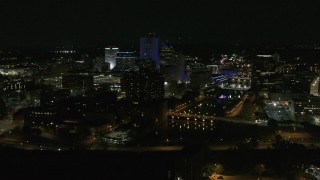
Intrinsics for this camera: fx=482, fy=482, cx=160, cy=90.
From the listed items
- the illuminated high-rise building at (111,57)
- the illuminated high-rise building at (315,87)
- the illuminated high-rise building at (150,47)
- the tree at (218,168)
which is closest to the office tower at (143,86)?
the illuminated high-rise building at (315,87)

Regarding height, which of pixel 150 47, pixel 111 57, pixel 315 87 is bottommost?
pixel 315 87

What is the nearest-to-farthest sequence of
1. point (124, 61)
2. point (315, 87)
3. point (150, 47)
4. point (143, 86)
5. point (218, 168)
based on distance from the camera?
point (218, 168) → point (143, 86) → point (315, 87) → point (150, 47) → point (124, 61)

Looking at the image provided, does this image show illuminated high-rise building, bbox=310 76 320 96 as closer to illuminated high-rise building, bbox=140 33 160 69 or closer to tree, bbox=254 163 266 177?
illuminated high-rise building, bbox=140 33 160 69

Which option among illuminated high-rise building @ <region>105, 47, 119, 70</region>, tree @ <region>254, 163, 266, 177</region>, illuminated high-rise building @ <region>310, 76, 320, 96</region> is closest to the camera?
tree @ <region>254, 163, 266, 177</region>

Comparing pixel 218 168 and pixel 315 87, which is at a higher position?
pixel 315 87

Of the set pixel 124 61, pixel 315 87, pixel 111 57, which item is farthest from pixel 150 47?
pixel 315 87

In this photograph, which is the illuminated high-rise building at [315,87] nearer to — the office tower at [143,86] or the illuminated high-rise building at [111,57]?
the office tower at [143,86]

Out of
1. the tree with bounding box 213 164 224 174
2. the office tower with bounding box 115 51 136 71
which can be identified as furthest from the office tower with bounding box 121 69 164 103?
the office tower with bounding box 115 51 136 71

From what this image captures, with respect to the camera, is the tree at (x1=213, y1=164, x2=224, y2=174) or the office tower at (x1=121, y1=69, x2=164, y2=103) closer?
the tree at (x1=213, y1=164, x2=224, y2=174)

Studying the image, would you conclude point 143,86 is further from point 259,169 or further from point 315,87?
point 259,169
